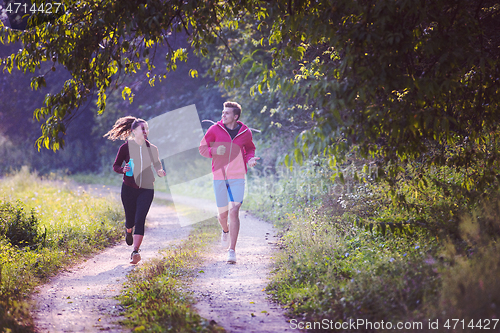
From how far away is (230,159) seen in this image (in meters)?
6.56

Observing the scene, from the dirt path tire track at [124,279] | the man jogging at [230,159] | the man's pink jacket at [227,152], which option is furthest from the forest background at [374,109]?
the man's pink jacket at [227,152]

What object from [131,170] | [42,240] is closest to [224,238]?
[131,170]

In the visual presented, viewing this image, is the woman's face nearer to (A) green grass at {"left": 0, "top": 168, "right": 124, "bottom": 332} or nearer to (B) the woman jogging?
(B) the woman jogging

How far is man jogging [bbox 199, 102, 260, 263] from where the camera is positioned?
21.3 feet

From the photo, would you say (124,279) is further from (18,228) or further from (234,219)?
(18,228)

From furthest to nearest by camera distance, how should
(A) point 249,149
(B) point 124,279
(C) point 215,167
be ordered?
(A) point 249,149, (C) point 215,167, (B) point 124,279

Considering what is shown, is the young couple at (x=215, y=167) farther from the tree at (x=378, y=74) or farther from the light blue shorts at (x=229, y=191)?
the tree at (x=378, y=74)

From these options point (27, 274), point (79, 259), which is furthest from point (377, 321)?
point (79, 259)

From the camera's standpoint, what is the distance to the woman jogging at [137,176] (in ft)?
21.0

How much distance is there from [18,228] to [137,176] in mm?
2505

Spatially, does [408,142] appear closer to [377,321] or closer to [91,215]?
[377,321]

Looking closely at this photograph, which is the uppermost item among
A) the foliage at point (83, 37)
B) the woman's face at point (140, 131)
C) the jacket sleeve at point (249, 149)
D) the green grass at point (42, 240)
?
the foliage at point (83, 37)

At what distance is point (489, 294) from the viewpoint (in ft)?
10.1

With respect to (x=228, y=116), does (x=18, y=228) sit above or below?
below
